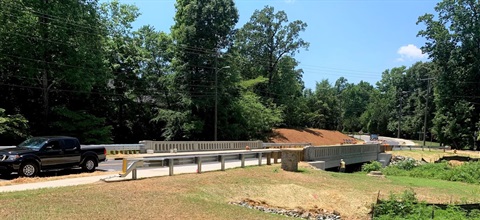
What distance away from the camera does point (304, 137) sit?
213 feet

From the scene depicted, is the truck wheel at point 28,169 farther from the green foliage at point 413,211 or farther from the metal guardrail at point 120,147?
the green foliage at point 413,211

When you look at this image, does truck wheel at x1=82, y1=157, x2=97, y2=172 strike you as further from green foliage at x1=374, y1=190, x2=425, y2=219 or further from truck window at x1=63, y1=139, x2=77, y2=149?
green foliage at x1=374, y1=190, x2=425, y2=219

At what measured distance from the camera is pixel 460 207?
11.1 metres

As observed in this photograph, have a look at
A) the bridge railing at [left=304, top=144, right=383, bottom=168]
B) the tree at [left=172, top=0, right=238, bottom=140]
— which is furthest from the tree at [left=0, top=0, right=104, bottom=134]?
the bridge railing at [left=304, top=144, right=383, bottom=168]

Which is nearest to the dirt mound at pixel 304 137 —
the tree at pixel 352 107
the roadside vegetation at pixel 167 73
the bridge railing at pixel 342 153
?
the roadside vegetation at pixel 167 73

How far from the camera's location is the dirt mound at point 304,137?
6093 cm

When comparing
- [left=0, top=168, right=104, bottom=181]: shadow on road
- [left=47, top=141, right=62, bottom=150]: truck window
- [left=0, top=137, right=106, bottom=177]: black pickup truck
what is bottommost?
[left=0, top=168, right=104, bottom=181]: shadow on road

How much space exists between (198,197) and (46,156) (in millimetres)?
7493

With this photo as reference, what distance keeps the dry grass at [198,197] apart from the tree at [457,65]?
5051 centimetres

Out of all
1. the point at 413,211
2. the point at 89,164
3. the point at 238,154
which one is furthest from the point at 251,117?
the point at 413,211

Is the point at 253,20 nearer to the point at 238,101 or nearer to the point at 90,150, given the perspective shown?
the point at 238,101

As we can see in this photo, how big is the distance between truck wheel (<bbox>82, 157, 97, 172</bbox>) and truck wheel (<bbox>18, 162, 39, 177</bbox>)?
2368 millimetres

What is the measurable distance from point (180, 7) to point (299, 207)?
38970 mm

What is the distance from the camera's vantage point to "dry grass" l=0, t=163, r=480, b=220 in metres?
8.96
